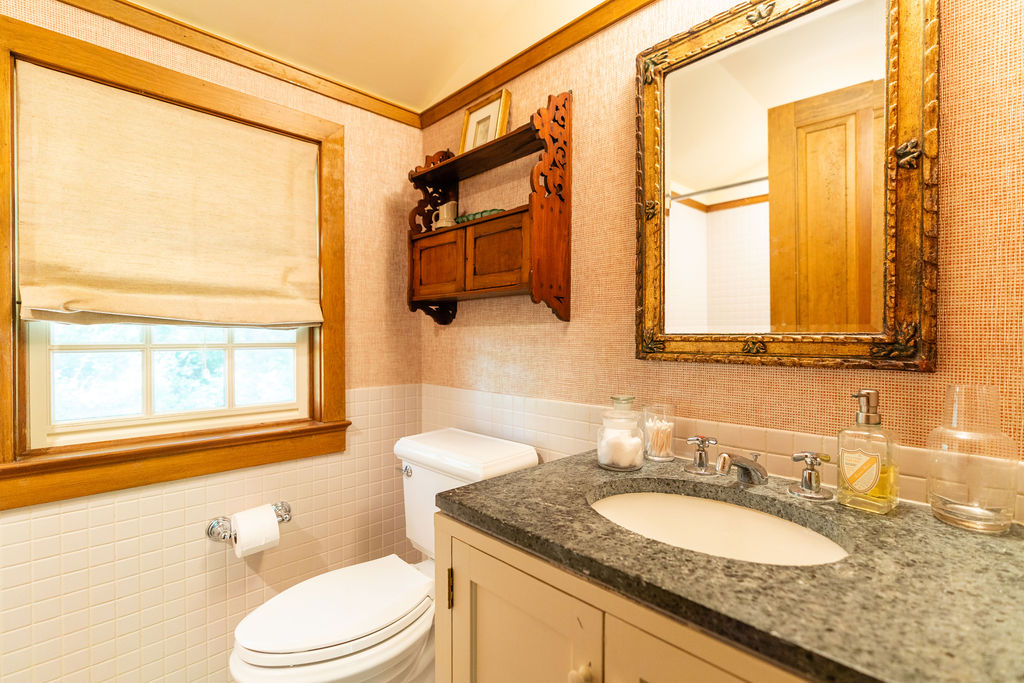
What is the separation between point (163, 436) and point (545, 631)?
4.73 feet

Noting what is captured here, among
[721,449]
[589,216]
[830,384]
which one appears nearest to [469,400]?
[589,216]

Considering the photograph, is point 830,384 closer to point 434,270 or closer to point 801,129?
point 801,129

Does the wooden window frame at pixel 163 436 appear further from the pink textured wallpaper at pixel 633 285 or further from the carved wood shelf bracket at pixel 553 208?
the carved wood shelf bracket at pixel 553 208

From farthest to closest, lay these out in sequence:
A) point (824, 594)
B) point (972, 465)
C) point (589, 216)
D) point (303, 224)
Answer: point (303, 224) < point (589, 216) < point (972, 465) < point (824, 594)

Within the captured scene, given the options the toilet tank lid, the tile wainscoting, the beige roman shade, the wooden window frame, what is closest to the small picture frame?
the wooden window frame

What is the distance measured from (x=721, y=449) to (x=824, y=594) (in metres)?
0.58

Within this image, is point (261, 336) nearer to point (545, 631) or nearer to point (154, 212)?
point (154, 212)

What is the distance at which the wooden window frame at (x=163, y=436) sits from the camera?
1.22 metres

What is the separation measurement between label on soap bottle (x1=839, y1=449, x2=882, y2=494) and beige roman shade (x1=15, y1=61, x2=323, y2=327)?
1.66 meters

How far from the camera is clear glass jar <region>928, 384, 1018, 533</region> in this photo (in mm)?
719

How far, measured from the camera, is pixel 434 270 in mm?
1762

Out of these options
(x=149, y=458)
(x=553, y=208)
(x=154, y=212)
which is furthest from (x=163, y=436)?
(x=553, y=208)

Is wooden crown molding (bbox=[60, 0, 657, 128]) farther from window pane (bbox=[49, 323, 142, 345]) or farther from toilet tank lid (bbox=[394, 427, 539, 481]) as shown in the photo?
toilet tank lid (bbox=[394, 427, 539, 481])

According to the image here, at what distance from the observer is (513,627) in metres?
0.75
